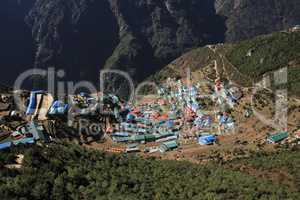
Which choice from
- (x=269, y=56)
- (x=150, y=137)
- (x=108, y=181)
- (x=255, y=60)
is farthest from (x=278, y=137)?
(x=255, y=60)

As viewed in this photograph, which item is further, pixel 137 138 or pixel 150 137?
pixel 150 137

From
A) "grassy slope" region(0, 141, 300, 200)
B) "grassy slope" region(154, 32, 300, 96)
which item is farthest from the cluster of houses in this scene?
"grassy slope" region(0, 141, 300, 200)

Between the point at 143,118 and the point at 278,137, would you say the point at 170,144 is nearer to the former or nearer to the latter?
the point at 143,118

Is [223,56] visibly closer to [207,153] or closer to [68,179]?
[207,153]

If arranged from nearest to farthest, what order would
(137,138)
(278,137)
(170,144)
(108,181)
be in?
(108,181), (278,137), (170,144), (137,138)

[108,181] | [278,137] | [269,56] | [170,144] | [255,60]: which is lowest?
[170,144]

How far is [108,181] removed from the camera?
3828 centimetres

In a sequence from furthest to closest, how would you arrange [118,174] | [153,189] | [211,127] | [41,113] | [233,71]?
[233,71] → [211,127] → [41,113] → [118,174] → [153,189]

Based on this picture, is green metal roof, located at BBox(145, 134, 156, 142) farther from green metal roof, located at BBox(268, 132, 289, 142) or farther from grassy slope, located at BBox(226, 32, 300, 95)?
grassy slope, located at BBox(226, 32, 300, 95)

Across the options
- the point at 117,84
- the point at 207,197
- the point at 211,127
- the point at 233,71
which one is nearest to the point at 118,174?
the point at 207,197

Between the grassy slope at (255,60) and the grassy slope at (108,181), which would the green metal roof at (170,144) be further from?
the grassy slope at (255,60)

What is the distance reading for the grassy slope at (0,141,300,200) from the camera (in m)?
34.8

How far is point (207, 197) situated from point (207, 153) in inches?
1362

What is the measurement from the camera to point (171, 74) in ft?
440
